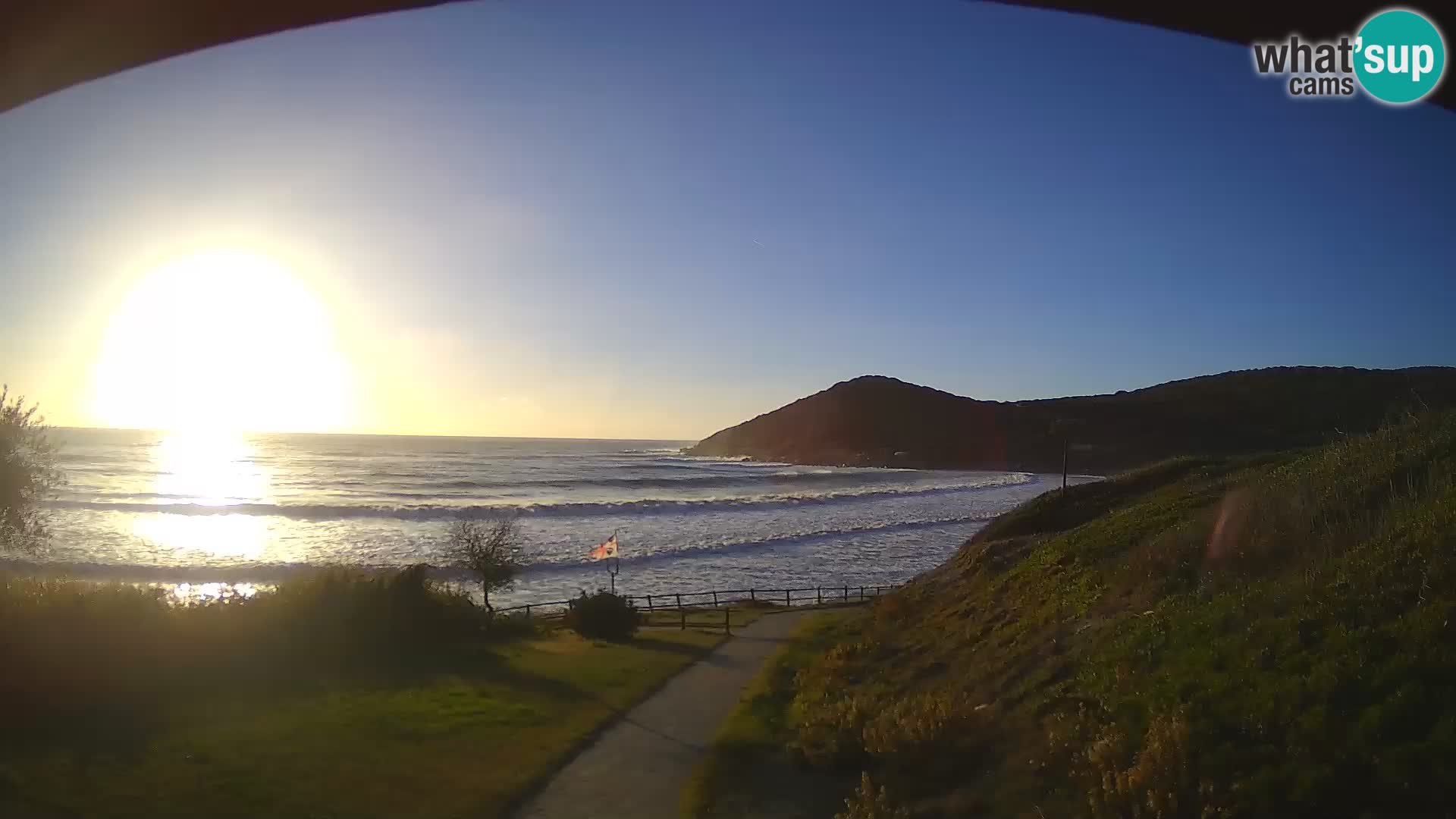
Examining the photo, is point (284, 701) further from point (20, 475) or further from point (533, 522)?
point (533, 522)

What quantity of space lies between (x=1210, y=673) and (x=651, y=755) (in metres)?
9.12

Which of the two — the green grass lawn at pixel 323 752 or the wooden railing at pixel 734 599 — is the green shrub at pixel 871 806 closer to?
the green grass lawn at pixel 323 752

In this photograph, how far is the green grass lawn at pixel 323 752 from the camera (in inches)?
425

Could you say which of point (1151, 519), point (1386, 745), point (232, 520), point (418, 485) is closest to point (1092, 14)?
point (1386, 745)

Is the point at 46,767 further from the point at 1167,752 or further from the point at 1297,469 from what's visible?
the point at 1297,469

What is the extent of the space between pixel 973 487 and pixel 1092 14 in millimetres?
93587

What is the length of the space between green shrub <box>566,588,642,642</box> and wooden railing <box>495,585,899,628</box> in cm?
464

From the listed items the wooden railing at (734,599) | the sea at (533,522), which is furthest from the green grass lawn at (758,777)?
the wooden railing at (734,599)

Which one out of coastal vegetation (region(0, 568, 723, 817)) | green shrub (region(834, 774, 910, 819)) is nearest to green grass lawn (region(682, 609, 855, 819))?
green shrub (region(834, 774, 910, 819))

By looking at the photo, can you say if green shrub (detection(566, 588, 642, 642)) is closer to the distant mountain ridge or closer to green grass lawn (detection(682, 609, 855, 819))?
green grass lawn (detection(682, 609, 855, 819))

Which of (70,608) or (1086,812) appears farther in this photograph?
(70,608)

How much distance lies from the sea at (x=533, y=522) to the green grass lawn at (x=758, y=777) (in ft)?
48.8

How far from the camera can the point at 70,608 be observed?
16438 mm

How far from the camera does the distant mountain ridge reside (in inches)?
2114
